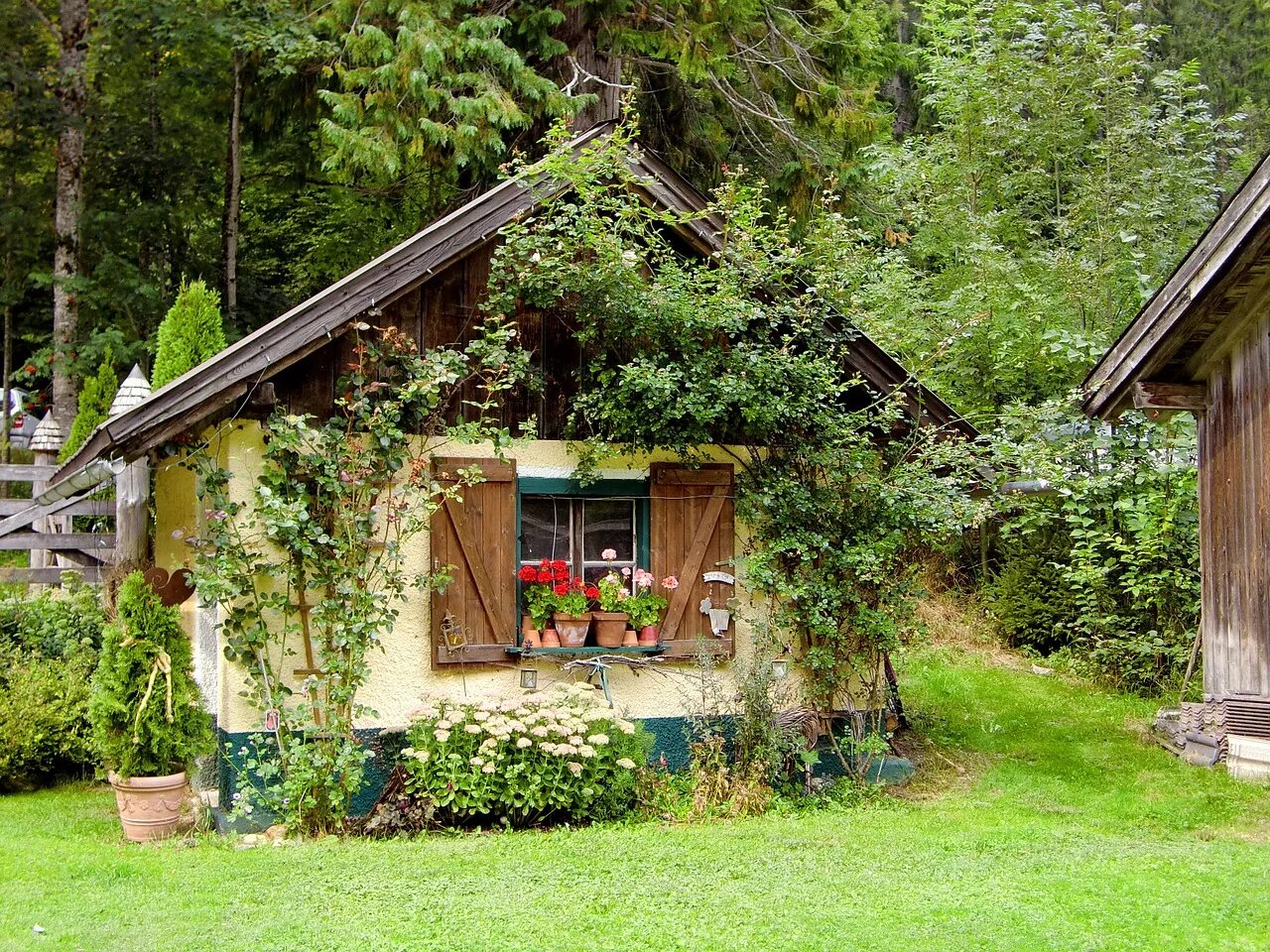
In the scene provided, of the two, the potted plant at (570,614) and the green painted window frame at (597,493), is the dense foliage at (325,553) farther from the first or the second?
the potted plant at (570,614)

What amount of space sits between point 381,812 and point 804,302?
15.3ft

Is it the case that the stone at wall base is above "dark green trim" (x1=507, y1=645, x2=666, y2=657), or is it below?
below

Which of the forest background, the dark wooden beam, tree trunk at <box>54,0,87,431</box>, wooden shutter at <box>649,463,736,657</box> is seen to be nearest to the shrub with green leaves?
wooden shutter at <box>649,463,736,657</box>

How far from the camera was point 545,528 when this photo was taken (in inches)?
357

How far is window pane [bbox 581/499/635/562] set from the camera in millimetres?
9180

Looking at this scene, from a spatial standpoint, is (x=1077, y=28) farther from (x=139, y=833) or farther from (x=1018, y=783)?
(x=139, y=833)

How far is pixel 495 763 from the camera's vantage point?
7.88m

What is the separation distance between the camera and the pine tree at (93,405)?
1407 centimetres

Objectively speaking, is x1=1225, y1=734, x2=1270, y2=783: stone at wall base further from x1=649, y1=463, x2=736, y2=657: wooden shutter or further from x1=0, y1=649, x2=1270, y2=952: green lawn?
x1=649, y1=463, x2=736, y2=657: wooden shutter

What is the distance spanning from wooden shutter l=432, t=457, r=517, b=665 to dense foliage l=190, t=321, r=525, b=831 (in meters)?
0.17

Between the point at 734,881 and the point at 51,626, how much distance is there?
22.7ft

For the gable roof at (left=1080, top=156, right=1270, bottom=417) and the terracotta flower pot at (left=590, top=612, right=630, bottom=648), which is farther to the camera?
the terracotta flower pot at (left=590, top=612, right=630, bottom=648)

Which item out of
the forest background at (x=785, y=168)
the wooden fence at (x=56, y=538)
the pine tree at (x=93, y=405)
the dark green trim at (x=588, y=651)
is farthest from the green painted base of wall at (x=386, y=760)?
the pine tree at (x=93, y=405)

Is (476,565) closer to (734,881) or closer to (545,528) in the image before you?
(545,528)
